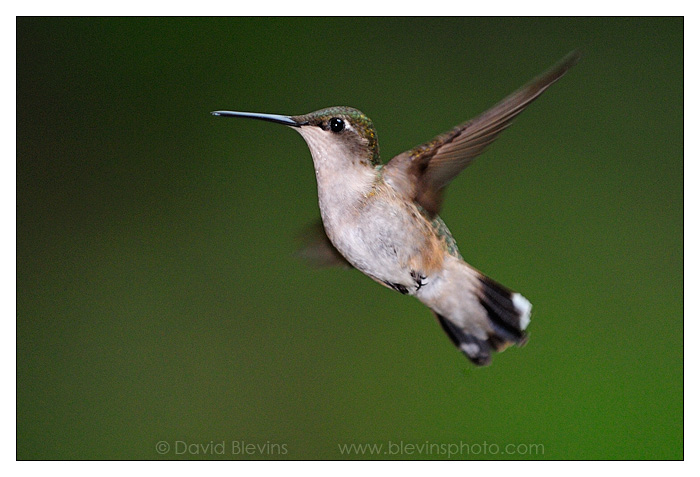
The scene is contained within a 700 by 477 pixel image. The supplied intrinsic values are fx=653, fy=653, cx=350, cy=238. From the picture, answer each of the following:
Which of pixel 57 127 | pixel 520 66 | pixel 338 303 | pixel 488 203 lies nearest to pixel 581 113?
pixel 520 66

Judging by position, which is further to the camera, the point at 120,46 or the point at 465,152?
the point at 120,46

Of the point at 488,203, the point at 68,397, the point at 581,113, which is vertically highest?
the point at 581,113

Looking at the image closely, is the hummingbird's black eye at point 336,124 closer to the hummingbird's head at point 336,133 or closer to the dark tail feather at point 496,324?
the hummingbird's head at point 336,133

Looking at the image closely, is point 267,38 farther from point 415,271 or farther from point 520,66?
point 415,271

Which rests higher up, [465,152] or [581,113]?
[581,113]

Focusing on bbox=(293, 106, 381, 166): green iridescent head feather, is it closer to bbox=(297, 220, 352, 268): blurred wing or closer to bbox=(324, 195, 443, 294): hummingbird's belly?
bbox=(324, 195, 443, 294): hummingbird's belly

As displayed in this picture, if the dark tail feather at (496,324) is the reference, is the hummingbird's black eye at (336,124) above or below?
above

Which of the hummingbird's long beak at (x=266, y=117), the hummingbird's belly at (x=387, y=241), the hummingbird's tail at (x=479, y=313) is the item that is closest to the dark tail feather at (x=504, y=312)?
the hummingbird's tail at (x=479, y=313)

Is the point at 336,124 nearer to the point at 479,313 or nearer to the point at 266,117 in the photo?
the point at 266,117
